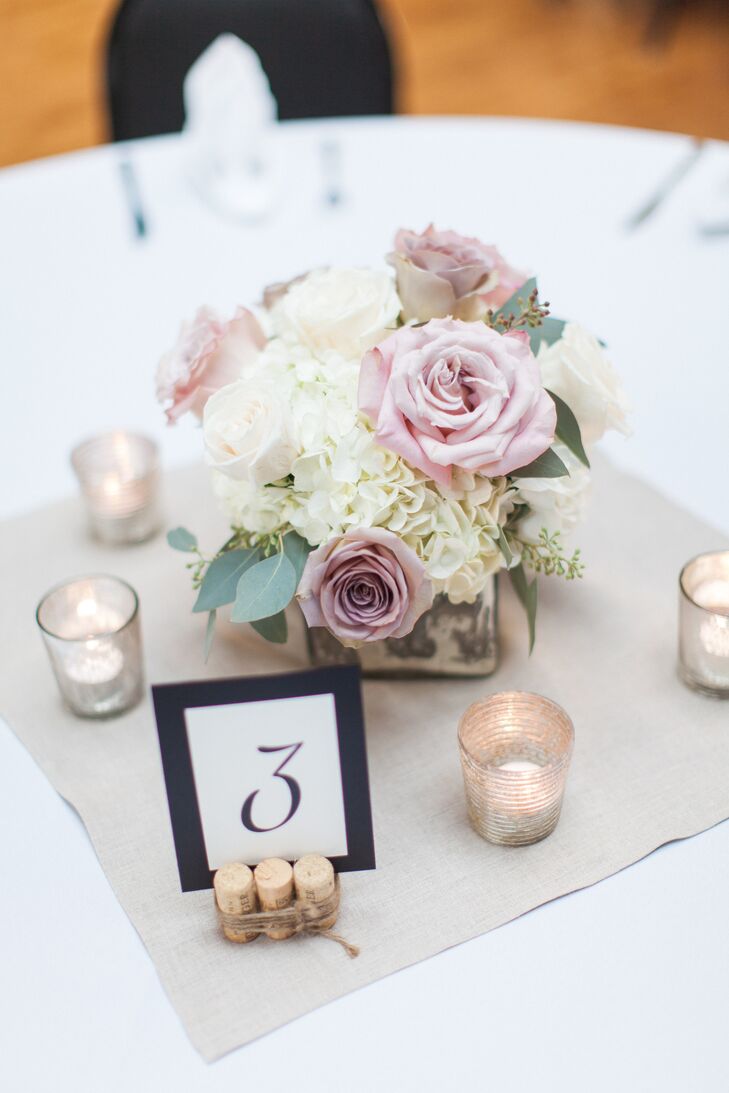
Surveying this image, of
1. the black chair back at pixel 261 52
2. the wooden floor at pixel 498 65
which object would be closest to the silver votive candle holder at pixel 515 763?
the black chair back at pixel 261 52

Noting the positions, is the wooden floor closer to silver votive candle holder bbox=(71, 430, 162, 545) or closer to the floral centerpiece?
silver votive candle holder bbox=(71, 430, 162, 545)

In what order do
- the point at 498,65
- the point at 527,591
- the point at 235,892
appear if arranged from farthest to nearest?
1. the point at 498,65
2. the point at 527,591
3. the point at 235,892

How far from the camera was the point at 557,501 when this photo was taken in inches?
37.3

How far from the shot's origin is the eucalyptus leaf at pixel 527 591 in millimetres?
988

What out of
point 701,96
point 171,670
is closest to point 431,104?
point 701,96

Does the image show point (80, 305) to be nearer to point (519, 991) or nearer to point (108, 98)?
point (108, 98)

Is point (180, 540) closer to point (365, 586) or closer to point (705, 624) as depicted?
point (365, 586)

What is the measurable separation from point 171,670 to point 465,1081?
1.58 feet

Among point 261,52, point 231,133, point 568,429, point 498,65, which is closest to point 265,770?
point 568,429

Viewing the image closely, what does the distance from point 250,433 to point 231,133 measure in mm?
908

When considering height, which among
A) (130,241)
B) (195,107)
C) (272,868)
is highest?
(195,107)

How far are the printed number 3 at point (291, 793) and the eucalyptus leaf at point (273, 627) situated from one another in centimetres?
17

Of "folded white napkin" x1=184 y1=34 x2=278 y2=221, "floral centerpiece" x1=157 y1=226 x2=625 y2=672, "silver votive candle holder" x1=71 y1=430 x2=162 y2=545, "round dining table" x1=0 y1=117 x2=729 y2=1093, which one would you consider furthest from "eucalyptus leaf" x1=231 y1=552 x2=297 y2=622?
"folded white napkin" x1=184 y1=34 x2=278 y2=221

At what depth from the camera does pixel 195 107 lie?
5.36ft
